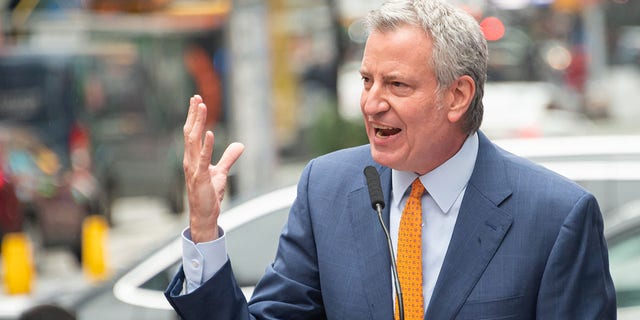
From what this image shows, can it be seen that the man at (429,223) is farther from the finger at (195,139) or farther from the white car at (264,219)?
the white car at (264,219)

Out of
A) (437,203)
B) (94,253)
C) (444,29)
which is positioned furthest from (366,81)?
(94,253)

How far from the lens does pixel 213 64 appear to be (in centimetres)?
2530

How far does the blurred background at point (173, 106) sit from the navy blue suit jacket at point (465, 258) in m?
0.48

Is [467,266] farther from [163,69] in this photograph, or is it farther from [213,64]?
[213,64]

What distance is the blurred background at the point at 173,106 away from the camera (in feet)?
37.7

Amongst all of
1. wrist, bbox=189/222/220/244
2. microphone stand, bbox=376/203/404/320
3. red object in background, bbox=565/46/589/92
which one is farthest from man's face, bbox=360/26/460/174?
red object in background, bbox=565/46/589/92

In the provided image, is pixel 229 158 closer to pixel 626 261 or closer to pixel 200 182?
pixel 200 182

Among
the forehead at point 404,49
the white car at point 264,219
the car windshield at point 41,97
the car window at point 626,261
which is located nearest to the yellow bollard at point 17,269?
the car windshield at point 41,97

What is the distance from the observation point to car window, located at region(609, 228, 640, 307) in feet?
15.0

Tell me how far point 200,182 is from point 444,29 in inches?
24.6

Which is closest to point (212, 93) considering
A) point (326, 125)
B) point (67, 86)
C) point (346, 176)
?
point (67, 86)

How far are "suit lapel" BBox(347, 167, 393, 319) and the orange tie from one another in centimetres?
3

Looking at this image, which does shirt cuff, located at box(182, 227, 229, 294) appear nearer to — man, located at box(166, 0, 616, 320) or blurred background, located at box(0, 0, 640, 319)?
man, located at box(166, 0, 616, 320)

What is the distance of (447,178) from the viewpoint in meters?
2.72
